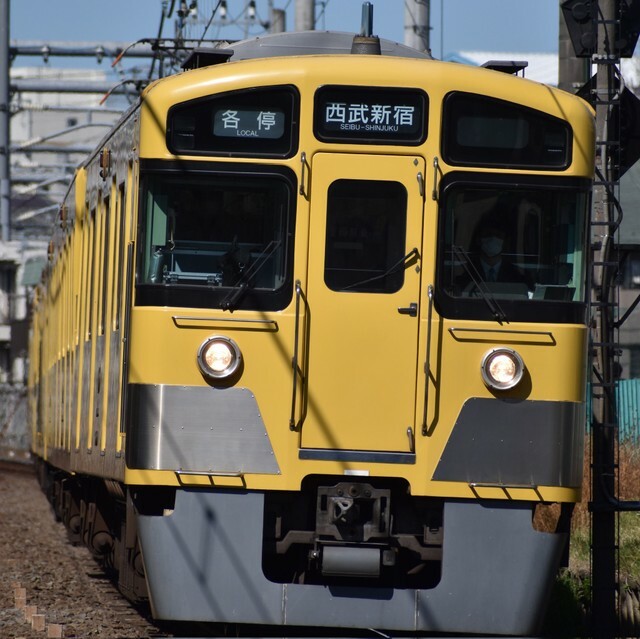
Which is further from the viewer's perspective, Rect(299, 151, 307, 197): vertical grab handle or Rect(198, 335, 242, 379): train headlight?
Rect(299, 151, 307, 197): vertical grab handle

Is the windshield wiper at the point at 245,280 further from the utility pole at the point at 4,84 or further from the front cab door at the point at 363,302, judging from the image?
the utility pole at the point at 4,84

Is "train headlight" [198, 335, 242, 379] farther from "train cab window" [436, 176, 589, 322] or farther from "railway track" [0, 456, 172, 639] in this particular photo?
"railway track" [0, 456, 172, 639]

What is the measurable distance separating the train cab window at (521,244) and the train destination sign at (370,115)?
1.20 feet

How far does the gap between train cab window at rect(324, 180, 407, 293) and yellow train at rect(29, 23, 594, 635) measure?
1 cm

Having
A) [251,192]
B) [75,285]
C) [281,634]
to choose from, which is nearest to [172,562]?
[281,634]

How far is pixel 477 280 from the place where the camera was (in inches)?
281

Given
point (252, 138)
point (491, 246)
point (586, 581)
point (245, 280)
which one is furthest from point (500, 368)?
point (586, 581)

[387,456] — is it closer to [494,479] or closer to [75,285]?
[494,479]

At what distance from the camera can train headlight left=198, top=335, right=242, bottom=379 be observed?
6938 mm

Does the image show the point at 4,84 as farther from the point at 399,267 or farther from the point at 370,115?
the point at 399,267

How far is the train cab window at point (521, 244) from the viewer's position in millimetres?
7141

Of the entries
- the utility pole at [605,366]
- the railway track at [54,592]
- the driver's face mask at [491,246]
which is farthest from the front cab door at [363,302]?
the railway track at [54,592]

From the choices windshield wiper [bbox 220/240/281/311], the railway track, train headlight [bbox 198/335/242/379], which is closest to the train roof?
windshield wiper [bbox 220/240/281/311]

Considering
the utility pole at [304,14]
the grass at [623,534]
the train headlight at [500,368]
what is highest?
the utility pole at [304,14]
